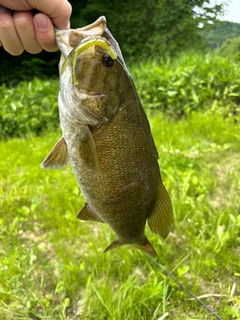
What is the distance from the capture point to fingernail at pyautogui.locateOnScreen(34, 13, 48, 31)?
1.33m

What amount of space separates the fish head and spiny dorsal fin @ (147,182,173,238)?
1.22ft

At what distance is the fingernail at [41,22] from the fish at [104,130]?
81 mm

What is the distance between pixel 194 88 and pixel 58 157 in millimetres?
4232

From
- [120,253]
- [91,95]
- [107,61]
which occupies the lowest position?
[120,253]

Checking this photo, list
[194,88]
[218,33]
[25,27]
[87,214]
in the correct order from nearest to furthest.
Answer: [25,27] < [87,214] < [194,88] < [218,33]

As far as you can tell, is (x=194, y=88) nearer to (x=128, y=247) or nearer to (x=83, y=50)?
(x=128, y=247)

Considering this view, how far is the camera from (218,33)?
13.3 metres

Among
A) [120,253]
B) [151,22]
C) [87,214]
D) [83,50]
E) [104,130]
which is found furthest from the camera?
[151,22]

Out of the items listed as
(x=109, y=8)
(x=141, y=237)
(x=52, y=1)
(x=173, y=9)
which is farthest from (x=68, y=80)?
(x=109, y=8)

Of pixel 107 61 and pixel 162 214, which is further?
pixel 162 214

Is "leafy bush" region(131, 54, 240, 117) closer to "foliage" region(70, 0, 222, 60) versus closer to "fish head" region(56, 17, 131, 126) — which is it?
"fish head" region(56, 17, 131, 126)

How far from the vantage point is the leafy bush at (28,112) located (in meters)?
6.43

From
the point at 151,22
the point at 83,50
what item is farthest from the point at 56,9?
the point at 151,22

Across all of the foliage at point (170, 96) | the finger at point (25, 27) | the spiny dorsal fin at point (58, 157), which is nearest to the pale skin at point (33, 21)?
the finger at point (25, 27)
